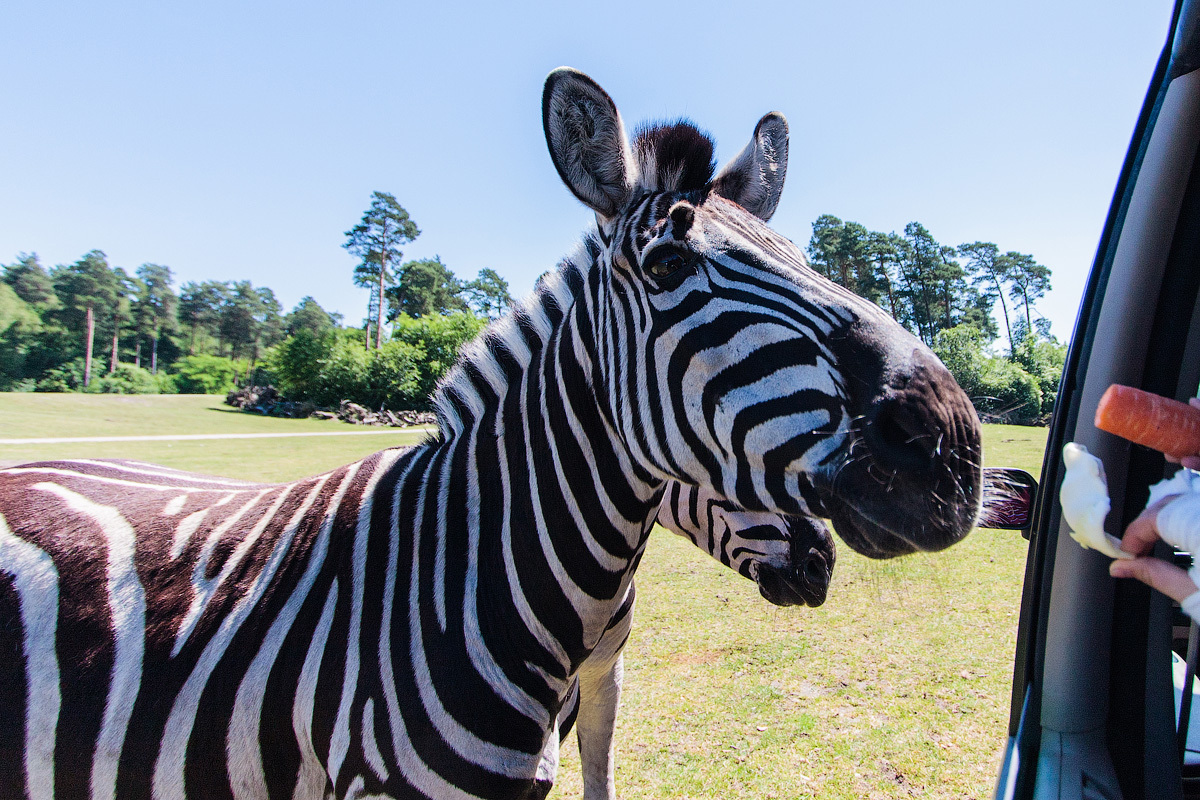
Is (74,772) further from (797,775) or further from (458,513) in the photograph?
(797,775)

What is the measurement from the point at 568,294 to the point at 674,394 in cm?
84

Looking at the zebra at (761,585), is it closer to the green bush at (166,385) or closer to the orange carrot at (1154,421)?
the orange carrot at (1154,421)

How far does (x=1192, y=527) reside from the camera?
2.76ft

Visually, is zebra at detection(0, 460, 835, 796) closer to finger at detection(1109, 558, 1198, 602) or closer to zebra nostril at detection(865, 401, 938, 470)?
zebra nostril at detection(865, 401, 938, 470)

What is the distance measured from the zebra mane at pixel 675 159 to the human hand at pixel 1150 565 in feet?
4.65

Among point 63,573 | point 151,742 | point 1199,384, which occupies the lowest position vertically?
point 151,742

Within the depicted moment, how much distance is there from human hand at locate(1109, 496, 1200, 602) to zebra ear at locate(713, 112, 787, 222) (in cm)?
147

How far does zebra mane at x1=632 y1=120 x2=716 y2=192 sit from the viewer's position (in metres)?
1.91

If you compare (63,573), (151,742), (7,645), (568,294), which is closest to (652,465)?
(568,294)

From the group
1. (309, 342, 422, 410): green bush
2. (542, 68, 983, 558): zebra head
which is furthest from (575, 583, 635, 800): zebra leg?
(309, 342, 422, 410): green bush

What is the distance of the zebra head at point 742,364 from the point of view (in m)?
1.21

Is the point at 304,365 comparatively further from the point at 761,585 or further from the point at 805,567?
the point at 805,567

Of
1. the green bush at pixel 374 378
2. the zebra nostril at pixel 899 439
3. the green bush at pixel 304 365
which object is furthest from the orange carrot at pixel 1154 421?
the green bush at pixel 304 365

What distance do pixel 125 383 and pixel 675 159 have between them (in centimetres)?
7543
